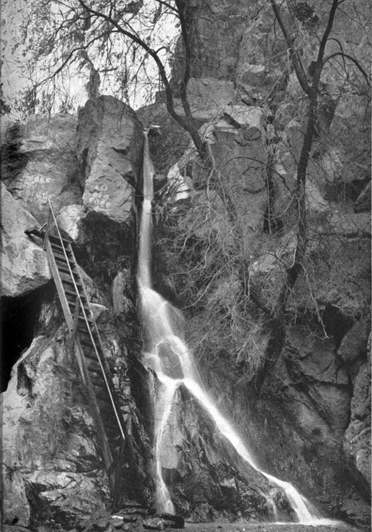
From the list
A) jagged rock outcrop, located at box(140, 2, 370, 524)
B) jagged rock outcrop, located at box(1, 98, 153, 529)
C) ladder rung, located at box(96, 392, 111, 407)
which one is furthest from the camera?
jagged rock outcrop, located at box(140, 2, 370, 524)

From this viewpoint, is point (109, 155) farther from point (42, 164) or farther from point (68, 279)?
point (68, 279)

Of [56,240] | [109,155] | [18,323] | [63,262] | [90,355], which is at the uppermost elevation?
[109,155]

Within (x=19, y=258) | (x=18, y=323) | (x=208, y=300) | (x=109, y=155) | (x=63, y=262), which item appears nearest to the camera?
(x=18, y=323)

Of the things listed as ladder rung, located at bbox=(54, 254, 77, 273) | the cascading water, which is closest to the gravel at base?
the cascading water

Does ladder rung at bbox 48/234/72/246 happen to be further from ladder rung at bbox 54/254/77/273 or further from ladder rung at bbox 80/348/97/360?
ladder rung at bbox 80/348/97/360

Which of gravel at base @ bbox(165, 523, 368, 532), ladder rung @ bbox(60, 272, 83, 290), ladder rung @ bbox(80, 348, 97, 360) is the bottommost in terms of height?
gravel at base @ bbox(165, 523, 368, 532)

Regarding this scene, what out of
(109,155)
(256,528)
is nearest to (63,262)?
(109,155)

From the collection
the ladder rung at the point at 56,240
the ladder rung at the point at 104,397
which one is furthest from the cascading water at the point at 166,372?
the ladder rung at the point at 56,240

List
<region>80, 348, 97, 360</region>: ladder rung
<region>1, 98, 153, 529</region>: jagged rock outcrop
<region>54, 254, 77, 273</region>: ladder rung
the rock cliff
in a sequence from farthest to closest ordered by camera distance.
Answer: <region>54, 254, 77, 273</region>: ladder rung < <region>80, 348, 97, 360</region>: ladder rung < the rock cliff < <region>1, 98, 153, 529</region>: jagged rock outcrop
